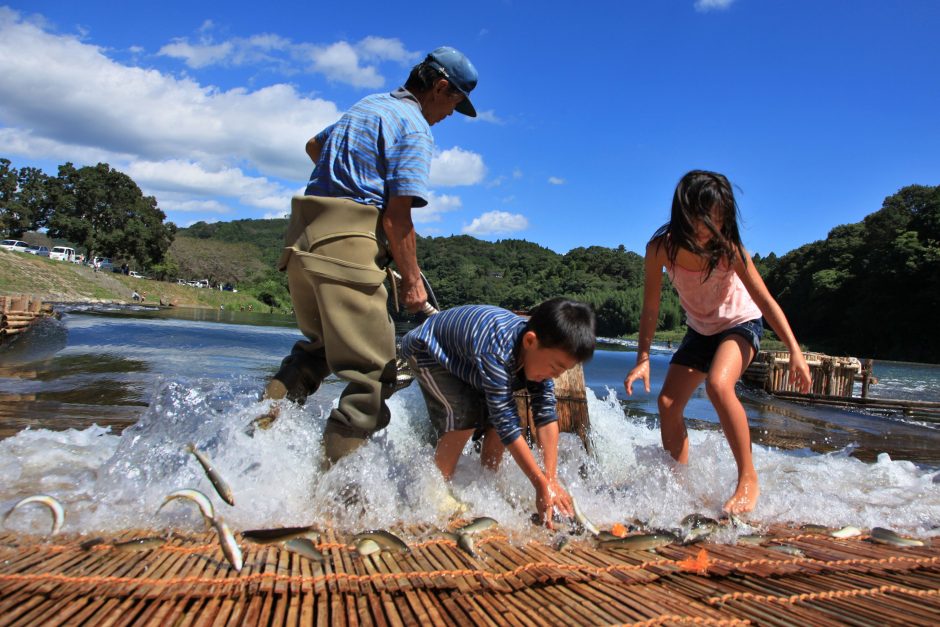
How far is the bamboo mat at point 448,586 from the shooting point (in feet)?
6.28

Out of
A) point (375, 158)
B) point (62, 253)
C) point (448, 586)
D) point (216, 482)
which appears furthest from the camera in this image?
point (62, 253)

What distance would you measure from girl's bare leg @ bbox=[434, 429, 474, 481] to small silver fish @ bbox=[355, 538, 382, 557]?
991 millimetres

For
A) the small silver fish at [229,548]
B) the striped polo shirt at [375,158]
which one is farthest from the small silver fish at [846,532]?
the small silver fish at [229,548]

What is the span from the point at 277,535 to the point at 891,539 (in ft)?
9.63

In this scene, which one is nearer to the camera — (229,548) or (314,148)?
(229,548)

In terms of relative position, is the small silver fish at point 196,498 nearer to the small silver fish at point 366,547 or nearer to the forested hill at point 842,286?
the small silver fish at point 366,547

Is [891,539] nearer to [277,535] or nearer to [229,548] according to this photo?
[277,535]

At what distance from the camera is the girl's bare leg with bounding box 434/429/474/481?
3.54 metres

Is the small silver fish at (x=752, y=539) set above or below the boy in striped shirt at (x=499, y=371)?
below

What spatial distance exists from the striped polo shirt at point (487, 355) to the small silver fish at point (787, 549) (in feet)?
3.91

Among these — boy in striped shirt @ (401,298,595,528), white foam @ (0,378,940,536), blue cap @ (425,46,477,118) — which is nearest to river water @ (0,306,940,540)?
white foam @ (0,378,940,536)

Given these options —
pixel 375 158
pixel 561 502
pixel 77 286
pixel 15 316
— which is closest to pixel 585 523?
pixel 561 502

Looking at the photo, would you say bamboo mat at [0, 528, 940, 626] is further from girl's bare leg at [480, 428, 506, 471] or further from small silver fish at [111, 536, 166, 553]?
girl's bare leg at [480, 428, 506, 471]

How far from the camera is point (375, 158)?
3375 millimetres
